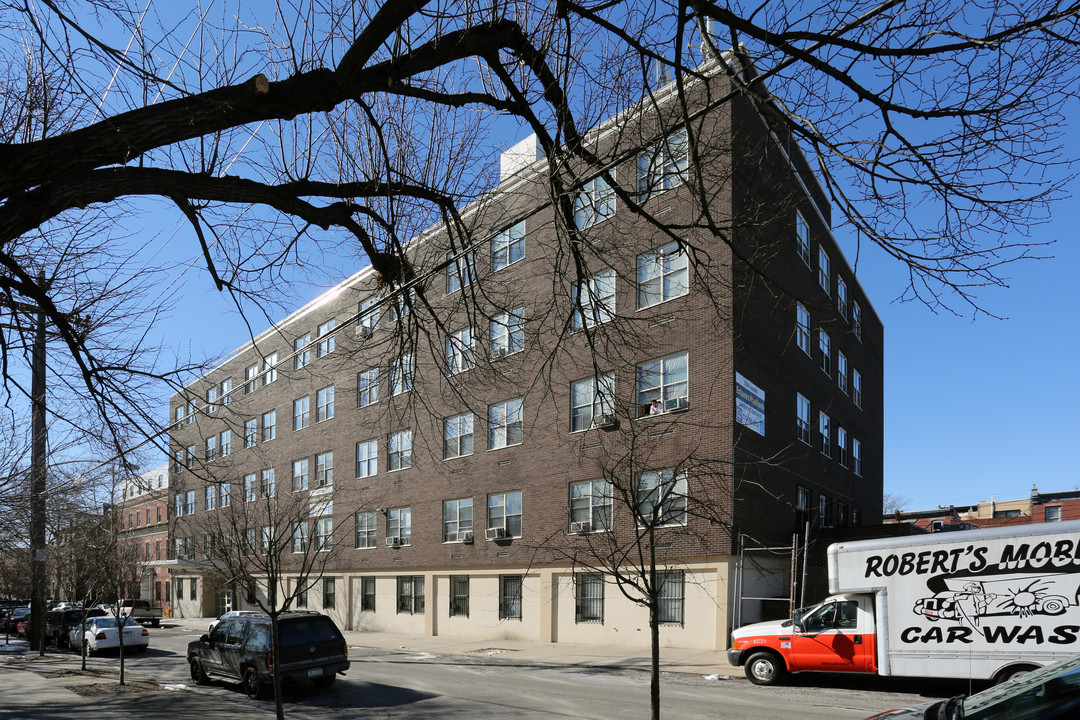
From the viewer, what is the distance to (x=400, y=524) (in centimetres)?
3547

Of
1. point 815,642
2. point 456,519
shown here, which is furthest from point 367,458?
point 815,642

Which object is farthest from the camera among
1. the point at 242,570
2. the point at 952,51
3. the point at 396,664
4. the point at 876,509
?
the point at 876,509

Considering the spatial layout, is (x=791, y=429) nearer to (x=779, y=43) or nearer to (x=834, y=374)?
(x=834, y=374)

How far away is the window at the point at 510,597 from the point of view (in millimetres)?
28641

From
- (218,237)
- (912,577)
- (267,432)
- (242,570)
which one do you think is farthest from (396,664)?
(267,432)

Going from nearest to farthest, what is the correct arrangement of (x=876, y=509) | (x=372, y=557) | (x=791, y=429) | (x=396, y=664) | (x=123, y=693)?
(x=123, y=693)
(x=396, y=664)
(x=791, y=429)
(x=372, y=557)
(x=876, y=509)

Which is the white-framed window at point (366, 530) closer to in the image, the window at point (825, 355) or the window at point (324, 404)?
the window at point (324, 404)

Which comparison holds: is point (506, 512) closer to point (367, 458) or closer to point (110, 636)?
point (367, 458)

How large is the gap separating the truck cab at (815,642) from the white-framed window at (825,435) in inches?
587

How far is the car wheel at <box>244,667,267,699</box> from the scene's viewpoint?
55.6 feet

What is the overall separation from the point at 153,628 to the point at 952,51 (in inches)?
1868

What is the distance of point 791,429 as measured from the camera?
27.9 meters

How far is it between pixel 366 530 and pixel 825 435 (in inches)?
766

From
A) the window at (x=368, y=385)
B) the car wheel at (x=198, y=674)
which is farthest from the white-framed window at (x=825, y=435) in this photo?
the car wheel at (x=198, y=674)
